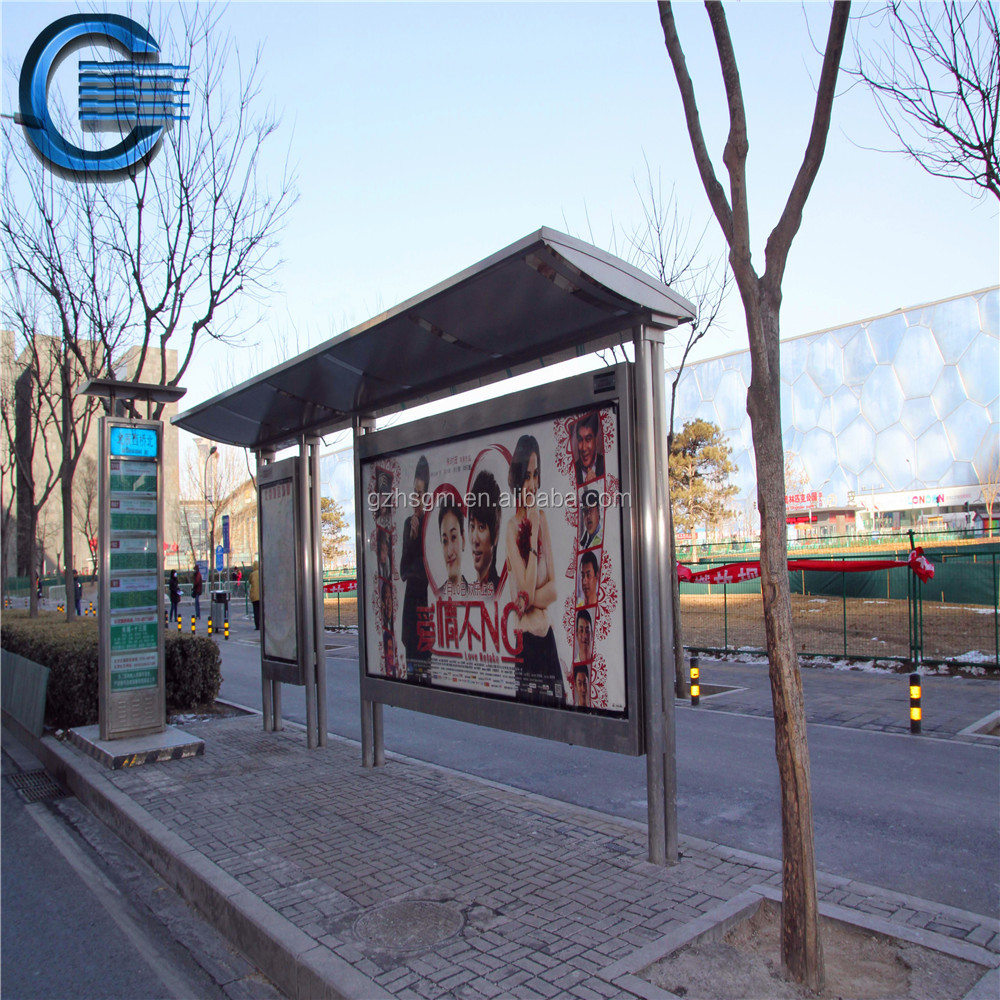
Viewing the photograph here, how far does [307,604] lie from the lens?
8.03 metres

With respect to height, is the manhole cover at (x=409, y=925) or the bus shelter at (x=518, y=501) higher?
the bus shelter at (x=518, y=501)

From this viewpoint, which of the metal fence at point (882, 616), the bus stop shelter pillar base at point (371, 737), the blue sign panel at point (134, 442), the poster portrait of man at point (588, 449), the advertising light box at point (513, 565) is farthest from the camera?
the metal fence at point (882, 616)

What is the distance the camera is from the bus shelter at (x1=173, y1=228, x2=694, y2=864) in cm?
459

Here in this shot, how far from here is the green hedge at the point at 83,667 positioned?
30.0 ft

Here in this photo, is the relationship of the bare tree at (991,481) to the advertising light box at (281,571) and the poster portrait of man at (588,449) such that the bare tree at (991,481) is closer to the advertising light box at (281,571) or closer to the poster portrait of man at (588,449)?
the advertising light box at (281,571)

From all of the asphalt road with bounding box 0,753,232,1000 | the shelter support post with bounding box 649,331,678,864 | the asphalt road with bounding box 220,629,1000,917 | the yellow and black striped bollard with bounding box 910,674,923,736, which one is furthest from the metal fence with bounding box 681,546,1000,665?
the asphalt road with bounding box 0,753,232,1000

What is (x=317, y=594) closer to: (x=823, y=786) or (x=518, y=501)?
(x=518, y=501)

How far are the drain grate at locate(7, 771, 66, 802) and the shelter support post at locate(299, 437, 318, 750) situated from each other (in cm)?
226

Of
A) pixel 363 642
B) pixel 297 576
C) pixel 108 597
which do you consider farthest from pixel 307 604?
pixel 108 597

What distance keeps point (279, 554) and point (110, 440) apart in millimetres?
2036

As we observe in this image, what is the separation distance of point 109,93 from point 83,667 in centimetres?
692

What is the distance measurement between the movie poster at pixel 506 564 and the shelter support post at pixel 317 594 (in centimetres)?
113

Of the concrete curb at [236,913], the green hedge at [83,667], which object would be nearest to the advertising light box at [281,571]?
the green hedge at [83,667]

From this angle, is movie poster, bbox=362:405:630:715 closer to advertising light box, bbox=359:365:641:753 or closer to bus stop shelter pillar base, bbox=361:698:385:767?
advertising light box, bbox=359:365:641:753
